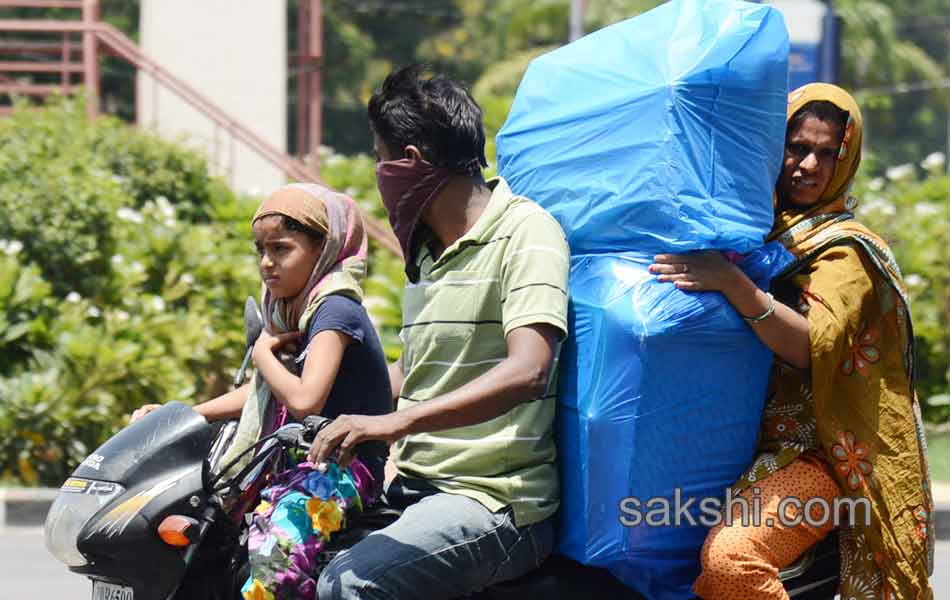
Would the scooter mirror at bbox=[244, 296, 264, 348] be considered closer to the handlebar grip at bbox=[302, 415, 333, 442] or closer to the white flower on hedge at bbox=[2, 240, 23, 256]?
the handlebar grip at bbox=[302, 415, 333, 442]

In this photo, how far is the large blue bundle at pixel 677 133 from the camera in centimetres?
270

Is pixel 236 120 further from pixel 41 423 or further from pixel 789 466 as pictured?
pixel 789 466

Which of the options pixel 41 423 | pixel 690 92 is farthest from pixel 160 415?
pixel 41 423

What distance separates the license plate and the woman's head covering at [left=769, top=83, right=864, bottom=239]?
1.49 metres

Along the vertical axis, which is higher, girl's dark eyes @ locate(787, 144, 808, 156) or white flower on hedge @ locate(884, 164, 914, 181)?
girl's dark eyes @ locate(787, 144, 808, 156)

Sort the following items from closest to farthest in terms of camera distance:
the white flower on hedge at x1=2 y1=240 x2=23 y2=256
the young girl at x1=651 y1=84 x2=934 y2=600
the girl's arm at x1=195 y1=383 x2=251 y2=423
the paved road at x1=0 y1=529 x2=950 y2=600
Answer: the young girl at x1=651 y1=84 x2=934 y2=600 → the girl's arm at x1=195 y1=383 x2=251 y2=423 → the paved road at x1=0 y1=529 x2=950 y2=600 → the white flower on hedge at x1=2 y1=240 x2=23 y2=256

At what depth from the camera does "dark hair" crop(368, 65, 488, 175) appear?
272 cm

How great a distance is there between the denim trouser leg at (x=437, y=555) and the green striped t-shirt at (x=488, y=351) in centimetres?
4

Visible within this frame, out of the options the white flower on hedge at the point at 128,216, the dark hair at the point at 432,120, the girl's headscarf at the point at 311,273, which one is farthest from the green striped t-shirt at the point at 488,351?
the white flower on hedge at the point at 128,216

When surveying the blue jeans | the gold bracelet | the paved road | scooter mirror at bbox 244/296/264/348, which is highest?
the gold bracelet

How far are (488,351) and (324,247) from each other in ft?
1.47

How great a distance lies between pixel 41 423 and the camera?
732 centimetres

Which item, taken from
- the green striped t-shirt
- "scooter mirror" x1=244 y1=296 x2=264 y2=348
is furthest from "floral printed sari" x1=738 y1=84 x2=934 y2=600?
"scooter mirror" x1=244 y1=296 x2=264 y2=348

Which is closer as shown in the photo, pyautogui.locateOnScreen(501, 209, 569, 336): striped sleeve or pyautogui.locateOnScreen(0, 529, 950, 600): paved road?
pyautogui.locateOnScreen(501, 209, 569, 336): striped sleeve
